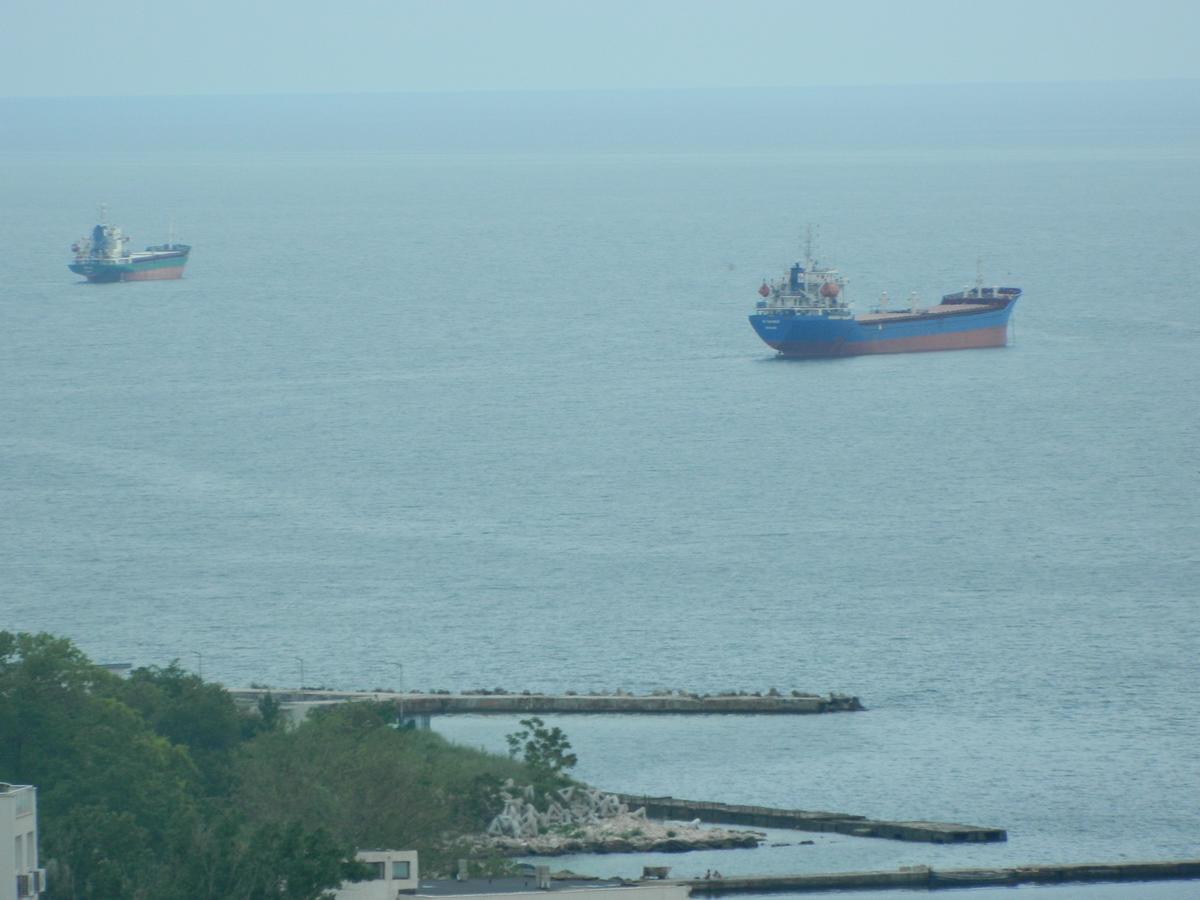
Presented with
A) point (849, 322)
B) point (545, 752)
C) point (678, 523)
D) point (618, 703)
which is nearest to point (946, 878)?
point (545, 752)

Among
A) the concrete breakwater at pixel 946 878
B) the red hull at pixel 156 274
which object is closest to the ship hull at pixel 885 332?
the red hull at pixel 156 274

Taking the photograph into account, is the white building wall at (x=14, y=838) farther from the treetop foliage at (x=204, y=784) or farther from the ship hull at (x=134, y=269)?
the ship hull at (x=134, y=269)

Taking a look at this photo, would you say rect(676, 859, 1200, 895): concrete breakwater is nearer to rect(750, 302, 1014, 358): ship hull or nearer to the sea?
the sea

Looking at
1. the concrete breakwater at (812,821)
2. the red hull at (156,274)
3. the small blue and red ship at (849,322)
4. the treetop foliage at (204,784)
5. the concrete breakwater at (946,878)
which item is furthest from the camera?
the red hull at (156,274)

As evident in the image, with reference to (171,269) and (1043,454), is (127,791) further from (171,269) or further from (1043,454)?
(171,269)

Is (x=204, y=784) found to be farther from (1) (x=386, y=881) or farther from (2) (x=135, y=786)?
(1) (x=386, y=881)

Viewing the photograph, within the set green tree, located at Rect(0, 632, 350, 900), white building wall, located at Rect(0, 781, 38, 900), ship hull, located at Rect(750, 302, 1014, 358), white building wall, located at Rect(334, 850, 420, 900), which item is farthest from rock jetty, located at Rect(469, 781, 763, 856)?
ship hull, located at Rect(750, 302, 1014, 358)
